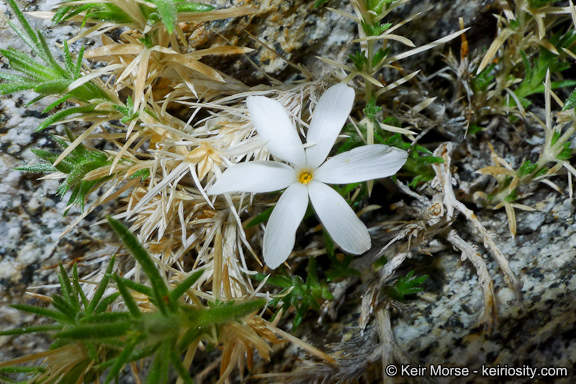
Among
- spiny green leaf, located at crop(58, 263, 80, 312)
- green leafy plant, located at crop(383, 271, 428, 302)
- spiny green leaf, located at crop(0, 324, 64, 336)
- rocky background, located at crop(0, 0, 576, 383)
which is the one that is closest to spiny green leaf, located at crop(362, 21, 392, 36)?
rocky background, located at crop(0, 0, 576, 383)

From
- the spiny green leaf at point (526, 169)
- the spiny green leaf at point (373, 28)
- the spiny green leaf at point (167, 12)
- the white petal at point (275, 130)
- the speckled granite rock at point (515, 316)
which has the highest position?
the spiny green leaf at point (167, 12)

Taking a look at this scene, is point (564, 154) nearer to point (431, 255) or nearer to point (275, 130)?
point (431, 255)

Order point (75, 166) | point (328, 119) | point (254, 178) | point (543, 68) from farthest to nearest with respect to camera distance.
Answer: point (543, 68), point (75, 166), point (328, 119), point (254, 178)

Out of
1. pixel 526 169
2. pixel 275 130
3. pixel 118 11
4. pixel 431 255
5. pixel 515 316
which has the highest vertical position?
pixel 118 11

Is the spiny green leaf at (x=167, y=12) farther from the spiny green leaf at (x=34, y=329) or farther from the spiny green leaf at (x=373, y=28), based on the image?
the spiny green leaf at (x=34, y=329)

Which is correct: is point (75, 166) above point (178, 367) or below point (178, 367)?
above

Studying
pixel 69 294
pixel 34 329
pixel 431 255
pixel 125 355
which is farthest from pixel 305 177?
pixel 34 329

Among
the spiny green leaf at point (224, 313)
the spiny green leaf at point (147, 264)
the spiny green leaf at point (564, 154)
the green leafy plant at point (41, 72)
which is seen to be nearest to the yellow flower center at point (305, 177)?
the spiny green leaf at point (224, 313)

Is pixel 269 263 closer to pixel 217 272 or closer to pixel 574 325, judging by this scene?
pixel 217 272
